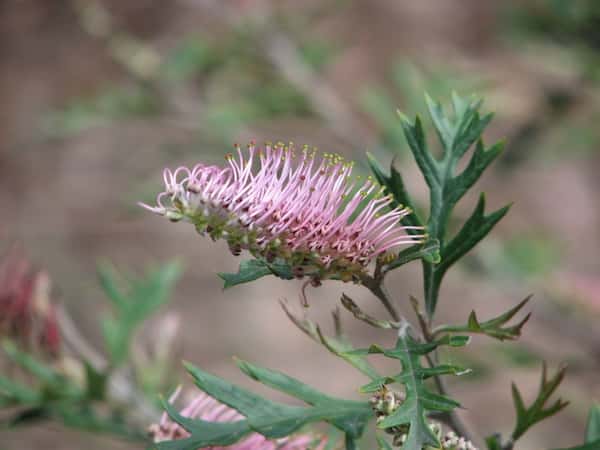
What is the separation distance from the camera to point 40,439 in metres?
2.40

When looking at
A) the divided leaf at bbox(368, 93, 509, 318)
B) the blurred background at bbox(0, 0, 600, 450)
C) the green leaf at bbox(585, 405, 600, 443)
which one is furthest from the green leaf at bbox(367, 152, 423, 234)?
the blurred background at bbox(0, 0, 600, 450)

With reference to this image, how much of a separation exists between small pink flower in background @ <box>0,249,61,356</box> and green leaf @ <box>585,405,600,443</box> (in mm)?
570

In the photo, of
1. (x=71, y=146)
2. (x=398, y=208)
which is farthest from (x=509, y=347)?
(x=71, y=146)

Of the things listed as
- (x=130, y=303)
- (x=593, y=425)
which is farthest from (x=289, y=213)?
(x=130, y=303)

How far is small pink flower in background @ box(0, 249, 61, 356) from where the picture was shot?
2.92ft

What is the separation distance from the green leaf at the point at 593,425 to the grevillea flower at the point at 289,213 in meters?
0.22

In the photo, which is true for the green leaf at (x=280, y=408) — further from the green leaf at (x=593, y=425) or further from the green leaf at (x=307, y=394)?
the green leaf at (x=593, y=425)

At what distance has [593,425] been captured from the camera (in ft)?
1.99

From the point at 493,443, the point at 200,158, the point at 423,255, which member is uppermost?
the point at 200,158

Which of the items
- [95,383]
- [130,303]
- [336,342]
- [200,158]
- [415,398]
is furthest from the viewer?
[200,158]

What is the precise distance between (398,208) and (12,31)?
8.31 ft

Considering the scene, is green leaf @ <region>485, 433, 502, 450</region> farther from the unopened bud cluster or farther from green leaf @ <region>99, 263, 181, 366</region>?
green leaf @ <region>99, 263, 181, 366</region>

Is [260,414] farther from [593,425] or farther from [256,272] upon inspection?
[593,425]

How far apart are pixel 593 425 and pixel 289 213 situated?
30cm
